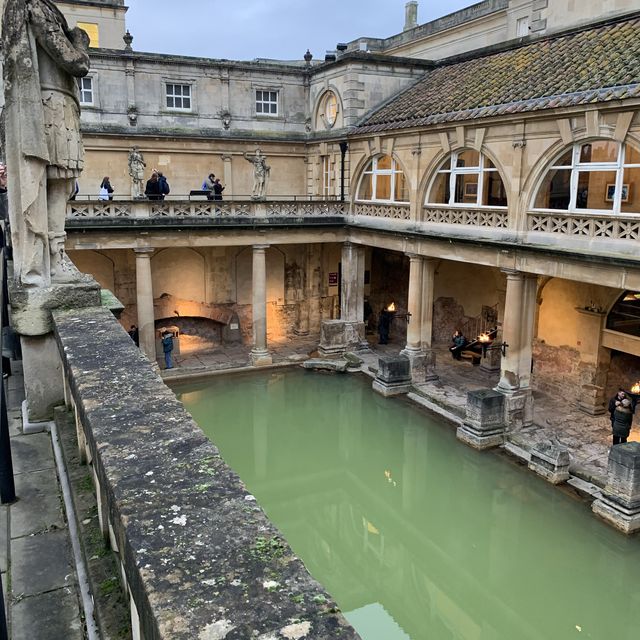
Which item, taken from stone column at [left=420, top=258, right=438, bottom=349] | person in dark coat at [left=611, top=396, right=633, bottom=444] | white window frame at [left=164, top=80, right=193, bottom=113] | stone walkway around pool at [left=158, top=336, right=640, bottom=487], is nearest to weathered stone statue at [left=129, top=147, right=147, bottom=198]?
white window frame at [left=164, top=80, right=193, bottom=113]

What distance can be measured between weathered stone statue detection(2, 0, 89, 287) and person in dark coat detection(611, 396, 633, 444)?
12.2m

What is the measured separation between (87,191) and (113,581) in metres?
21.8

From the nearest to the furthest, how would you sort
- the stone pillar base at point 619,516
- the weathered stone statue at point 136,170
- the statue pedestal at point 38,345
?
the statue pedestal at point 38,345 < the stone pillar base at point 619,516 < the weathered stone statue at point 136,170

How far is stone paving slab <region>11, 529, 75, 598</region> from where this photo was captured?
10.8ft

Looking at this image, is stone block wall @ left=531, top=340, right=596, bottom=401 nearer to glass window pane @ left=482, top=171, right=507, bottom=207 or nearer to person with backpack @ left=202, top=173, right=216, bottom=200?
glass window pane @ left=482, top=171, right=507, bottom=207

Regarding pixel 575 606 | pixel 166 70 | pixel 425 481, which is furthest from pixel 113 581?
pixel 166 70

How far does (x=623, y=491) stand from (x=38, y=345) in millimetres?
10706

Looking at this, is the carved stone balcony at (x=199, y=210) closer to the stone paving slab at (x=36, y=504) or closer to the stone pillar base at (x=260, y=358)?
the stone pillar base at (x=260, y=358)

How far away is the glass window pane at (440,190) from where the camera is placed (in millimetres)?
18594

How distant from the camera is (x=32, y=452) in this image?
16.0 ft

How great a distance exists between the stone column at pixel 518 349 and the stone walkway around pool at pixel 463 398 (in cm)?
62

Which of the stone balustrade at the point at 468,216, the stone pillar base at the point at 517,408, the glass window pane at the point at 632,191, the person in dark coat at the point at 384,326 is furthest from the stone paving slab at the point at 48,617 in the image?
the person in dark coat at the point at 384,326

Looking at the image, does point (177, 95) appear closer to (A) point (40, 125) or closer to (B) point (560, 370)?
(B) point (560, 370)

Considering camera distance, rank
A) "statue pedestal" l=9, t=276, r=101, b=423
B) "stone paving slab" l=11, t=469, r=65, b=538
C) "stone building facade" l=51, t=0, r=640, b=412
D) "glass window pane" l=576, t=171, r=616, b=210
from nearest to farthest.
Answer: "stone paving slab" l=11, t=469, r=65, b=538 < "statue pedestal" l=9, t=276, r=101, b=423 < "stone building facade" l=51, t=0, r=640, b=412 < "glass window pane" l=576, t=171, r=616, b=210
